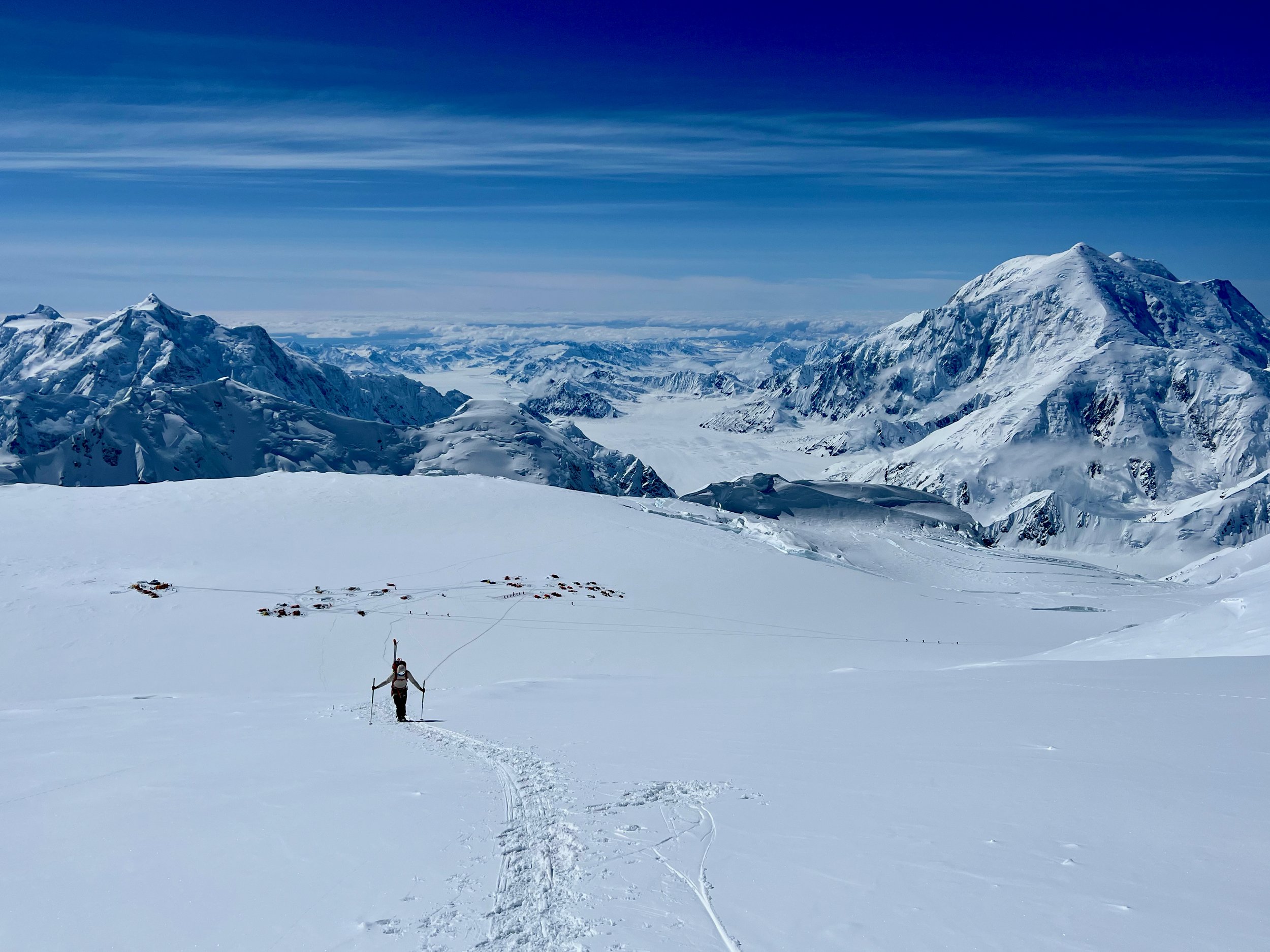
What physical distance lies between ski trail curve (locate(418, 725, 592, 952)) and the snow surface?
44 mm

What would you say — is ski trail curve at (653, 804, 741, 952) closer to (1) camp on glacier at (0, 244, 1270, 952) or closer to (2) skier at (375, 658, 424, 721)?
(1) camp on glacier at (0, 244, 1270, 952)

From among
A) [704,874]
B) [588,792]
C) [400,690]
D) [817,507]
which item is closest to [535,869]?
[704,874]

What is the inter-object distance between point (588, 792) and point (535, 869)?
8.31 ft

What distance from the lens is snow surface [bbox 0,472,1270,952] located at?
6.62 m

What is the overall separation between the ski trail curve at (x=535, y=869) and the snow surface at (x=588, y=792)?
0.15ft

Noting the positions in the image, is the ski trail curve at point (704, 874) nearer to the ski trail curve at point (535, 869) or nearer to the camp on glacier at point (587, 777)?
the camp on glacier at point (587, 777)

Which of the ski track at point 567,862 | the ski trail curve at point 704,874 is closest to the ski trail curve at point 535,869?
the ski track at point 567,862

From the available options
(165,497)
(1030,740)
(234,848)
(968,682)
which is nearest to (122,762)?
(234,848)

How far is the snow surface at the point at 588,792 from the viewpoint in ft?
21.7

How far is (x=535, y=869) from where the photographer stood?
7984 millimetres

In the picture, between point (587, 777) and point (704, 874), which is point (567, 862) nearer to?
point (704, 874)

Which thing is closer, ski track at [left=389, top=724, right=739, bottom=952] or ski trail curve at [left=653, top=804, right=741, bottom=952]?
ski trail curve at [left=653, top=804, right=741, bottom=952]

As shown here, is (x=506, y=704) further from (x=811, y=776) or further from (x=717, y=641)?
(x=717, y=641)

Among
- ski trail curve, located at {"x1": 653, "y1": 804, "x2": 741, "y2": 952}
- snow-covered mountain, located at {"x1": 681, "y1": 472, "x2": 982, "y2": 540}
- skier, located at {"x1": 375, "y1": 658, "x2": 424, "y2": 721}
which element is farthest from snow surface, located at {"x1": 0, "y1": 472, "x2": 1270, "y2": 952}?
snow-covered mountain, located at {"x1": 681, "y1": 472, "x2": 982, "y2": 540}
